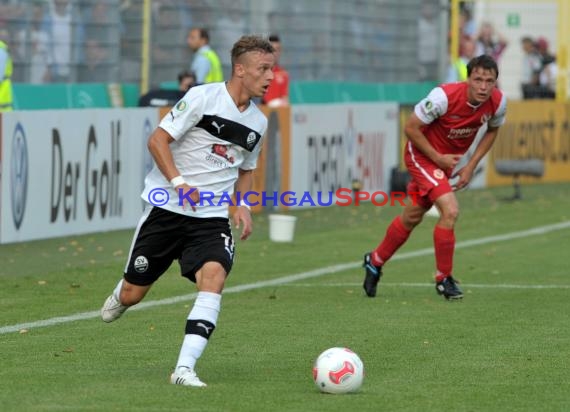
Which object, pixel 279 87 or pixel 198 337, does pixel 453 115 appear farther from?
pixel 279 87

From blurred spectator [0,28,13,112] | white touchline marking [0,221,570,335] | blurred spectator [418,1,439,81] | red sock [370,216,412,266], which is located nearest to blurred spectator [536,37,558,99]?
blurred spectator [418,1,439,81]

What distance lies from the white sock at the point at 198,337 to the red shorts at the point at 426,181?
4.44m

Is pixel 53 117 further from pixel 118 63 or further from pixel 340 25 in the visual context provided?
pixel 340 25

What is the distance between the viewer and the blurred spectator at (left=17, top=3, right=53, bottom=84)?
766 inches

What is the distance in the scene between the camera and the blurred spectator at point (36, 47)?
63.9 feet

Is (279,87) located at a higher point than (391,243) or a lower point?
higher

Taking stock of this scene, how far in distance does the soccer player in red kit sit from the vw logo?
4.66 m

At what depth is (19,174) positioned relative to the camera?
16062mm

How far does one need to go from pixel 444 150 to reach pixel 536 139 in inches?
633

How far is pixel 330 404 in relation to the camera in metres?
7.62

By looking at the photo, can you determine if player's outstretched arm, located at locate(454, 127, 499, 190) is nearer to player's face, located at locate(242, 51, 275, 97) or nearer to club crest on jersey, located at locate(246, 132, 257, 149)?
club crest on jersey, located at locate(246, 132, 257, 149)

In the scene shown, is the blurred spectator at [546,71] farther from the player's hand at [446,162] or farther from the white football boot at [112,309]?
the white football boot at [112,309]

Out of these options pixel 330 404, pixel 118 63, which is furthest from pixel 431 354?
pixel 118 63

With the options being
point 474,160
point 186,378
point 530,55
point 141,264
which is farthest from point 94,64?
point 530,55
